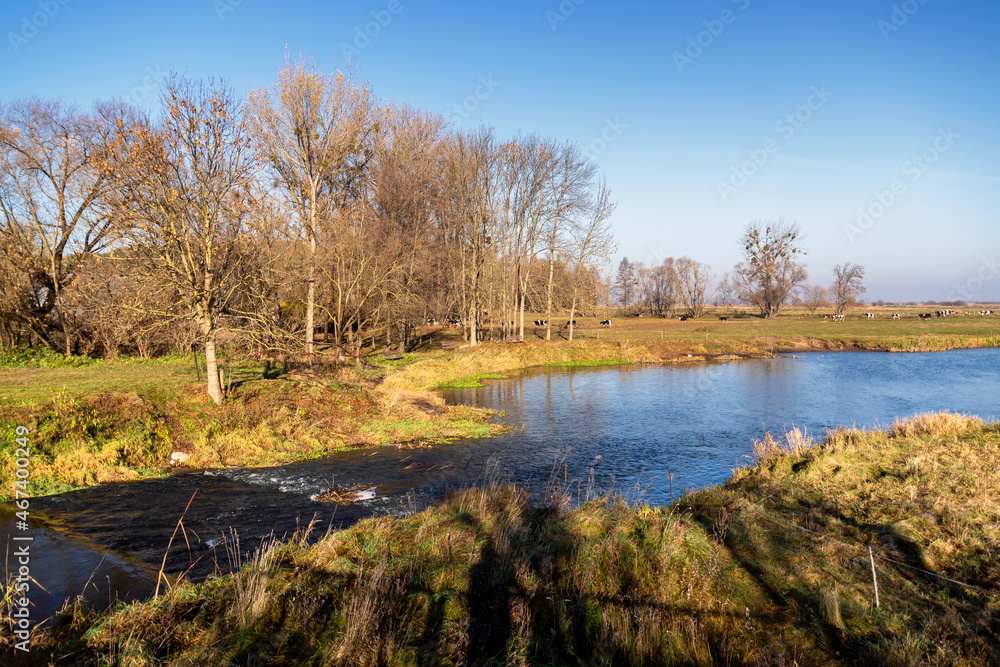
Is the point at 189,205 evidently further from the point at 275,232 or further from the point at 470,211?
the point at 470,211

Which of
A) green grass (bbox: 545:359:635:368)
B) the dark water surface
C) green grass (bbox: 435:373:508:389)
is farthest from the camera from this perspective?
green grass (bbox: 545:359:635:368)

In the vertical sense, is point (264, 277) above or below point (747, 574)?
above

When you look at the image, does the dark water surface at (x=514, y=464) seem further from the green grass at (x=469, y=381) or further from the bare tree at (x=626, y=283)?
the bare tree at (x=626, y=283)

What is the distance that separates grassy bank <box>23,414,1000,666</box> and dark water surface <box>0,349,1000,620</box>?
6.47 ft

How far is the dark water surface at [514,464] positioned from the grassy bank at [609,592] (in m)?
1.97

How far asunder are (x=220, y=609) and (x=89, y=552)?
4162 mm

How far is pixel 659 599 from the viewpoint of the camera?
6.22 m

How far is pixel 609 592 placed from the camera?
642cm

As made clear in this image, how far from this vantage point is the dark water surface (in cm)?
847

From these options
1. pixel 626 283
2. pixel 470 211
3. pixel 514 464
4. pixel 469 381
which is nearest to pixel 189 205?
pixel 514 464

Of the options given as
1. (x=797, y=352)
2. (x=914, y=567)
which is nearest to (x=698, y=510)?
(x=914, y=567)

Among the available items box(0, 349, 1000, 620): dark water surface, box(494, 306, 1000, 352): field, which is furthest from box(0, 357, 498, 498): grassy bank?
box(494, 306, 1000, 352): field

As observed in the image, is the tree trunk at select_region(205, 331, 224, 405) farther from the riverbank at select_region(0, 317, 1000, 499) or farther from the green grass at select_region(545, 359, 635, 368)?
the green grass at select_region(545, 359, 635, 368)

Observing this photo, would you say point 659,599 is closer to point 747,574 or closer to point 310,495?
point 747,574
